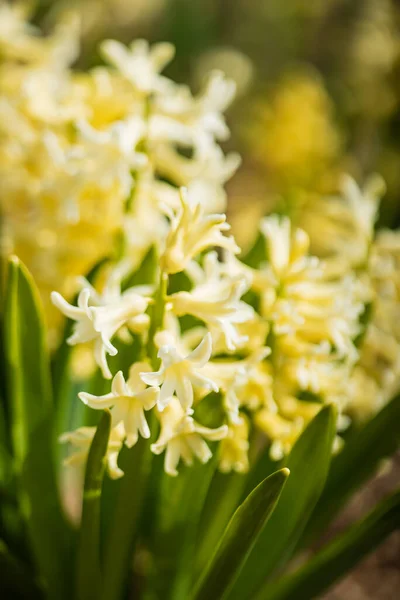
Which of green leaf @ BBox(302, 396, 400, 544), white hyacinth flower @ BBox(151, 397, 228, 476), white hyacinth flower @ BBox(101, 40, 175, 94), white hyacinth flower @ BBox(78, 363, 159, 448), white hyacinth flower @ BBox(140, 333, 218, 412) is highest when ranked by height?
white hyacinth flower @ BBox(101, 40, 175, 94)

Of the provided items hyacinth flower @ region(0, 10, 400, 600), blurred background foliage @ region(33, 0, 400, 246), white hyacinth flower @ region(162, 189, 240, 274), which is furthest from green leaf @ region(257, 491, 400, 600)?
blurred background foliage @ region(33, 0, 400, 246)

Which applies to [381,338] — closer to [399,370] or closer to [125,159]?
[399,370]

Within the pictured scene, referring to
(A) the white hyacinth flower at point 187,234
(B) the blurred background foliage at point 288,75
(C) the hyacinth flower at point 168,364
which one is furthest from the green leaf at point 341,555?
(B) the blurred background foliage at point 288,75

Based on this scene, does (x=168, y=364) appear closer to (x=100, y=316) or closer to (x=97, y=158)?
(x=100, y=316)

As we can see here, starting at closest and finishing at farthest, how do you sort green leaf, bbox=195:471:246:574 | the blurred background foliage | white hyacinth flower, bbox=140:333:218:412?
white hyacinth flower, bbox=140:333:218:412 < green leaf, bbox=195:471:246:574 < the blurred background foliage

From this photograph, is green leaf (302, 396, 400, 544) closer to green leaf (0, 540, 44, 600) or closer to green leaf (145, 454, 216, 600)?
green leaf (145, 454, 216, 600)

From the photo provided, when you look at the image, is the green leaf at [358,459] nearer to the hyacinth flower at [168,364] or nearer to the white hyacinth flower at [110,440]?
the hyacinth flower at [168,364]

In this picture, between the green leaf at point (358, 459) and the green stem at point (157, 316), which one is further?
the green leaf at point (358, 459)

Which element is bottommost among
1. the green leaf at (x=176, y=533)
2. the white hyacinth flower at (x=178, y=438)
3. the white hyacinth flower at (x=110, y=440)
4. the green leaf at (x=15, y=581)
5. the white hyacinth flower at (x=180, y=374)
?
the green leaf at (x=15, y=581)
